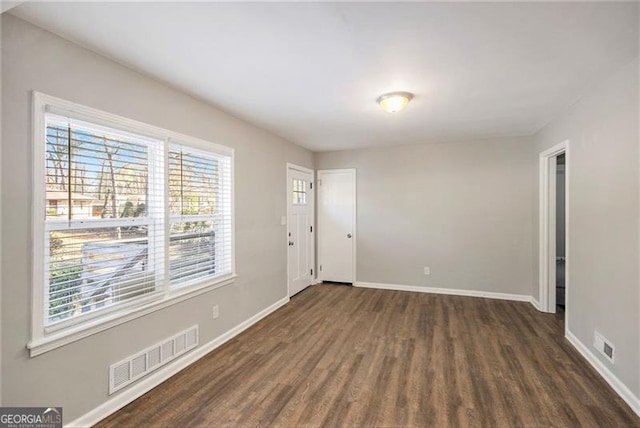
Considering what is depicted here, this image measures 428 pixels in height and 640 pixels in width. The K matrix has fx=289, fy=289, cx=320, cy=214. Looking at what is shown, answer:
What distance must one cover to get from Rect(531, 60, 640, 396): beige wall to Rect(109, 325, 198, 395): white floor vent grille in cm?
344

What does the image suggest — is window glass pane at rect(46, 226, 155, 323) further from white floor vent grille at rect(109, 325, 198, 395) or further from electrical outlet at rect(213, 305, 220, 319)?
electrical outlet at rect(213, 305, 220, 319)

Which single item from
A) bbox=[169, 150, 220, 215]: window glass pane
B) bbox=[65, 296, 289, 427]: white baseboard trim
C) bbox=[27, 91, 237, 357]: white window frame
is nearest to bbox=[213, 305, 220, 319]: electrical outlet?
bbox=[65, 296, 289, 427]: white baseboard trim

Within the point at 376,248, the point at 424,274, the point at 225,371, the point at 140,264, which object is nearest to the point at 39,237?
the point at 140,264

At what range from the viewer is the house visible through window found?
175 centimetres

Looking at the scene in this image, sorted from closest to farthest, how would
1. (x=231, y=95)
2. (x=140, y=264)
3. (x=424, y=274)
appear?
(x=140, y=264) < (x=231, y=95) < (x=424, y=274)

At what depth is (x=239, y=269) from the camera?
335 centimetres

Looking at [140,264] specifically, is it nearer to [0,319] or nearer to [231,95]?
[0,319]

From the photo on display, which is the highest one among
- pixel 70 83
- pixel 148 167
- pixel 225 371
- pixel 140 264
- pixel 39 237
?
pixel 70 83

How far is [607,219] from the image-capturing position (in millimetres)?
2344

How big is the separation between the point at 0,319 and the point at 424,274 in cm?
482

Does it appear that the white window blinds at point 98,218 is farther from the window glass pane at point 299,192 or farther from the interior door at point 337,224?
the interior door at point 337,224

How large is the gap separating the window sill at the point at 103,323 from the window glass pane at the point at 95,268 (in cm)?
9

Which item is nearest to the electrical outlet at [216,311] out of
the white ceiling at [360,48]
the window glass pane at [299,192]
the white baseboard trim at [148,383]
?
the white baseboard trim at [148,383]

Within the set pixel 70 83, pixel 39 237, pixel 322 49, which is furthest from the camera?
pixel 322 49
